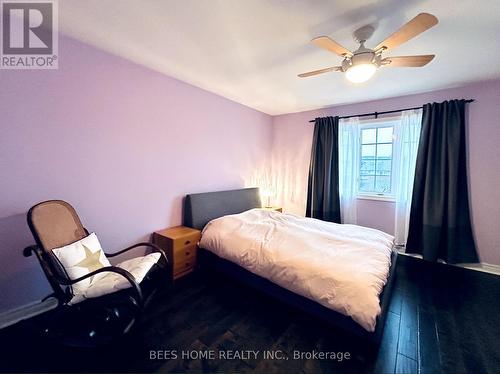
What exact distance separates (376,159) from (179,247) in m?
3.46

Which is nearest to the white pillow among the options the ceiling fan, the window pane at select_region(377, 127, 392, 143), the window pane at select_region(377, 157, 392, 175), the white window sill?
the ceiling fan

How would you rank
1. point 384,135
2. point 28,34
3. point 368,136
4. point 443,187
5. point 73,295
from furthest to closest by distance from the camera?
1. point 368,136
2. point 384,135
3. point 443,187
4. point 28,34
5. point 73,295

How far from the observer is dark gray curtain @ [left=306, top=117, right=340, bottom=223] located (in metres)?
3.90

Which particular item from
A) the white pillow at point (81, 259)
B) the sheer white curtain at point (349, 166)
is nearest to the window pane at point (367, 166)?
the sheer white curtain at point (349, 166)

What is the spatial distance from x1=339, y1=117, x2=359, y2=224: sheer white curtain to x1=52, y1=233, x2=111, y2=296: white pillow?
3.65 meters

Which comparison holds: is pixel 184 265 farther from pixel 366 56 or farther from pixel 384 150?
pixel 384 150

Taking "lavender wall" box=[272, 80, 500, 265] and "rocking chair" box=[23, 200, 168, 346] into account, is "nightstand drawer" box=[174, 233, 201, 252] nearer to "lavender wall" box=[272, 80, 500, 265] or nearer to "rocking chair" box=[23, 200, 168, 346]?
"rocking chair" box=[23, 200, 168, 346]

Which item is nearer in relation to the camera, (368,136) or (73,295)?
(73,295)

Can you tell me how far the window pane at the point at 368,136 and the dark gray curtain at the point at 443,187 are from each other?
68 centimetres

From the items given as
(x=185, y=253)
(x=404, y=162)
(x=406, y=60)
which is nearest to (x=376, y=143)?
(x=404, y=162)

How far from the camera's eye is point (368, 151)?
12.3 feet

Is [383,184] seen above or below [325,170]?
below

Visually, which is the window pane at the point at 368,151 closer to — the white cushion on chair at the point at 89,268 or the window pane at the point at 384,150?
the window pane at the point at 384,150

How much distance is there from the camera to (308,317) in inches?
76.9
